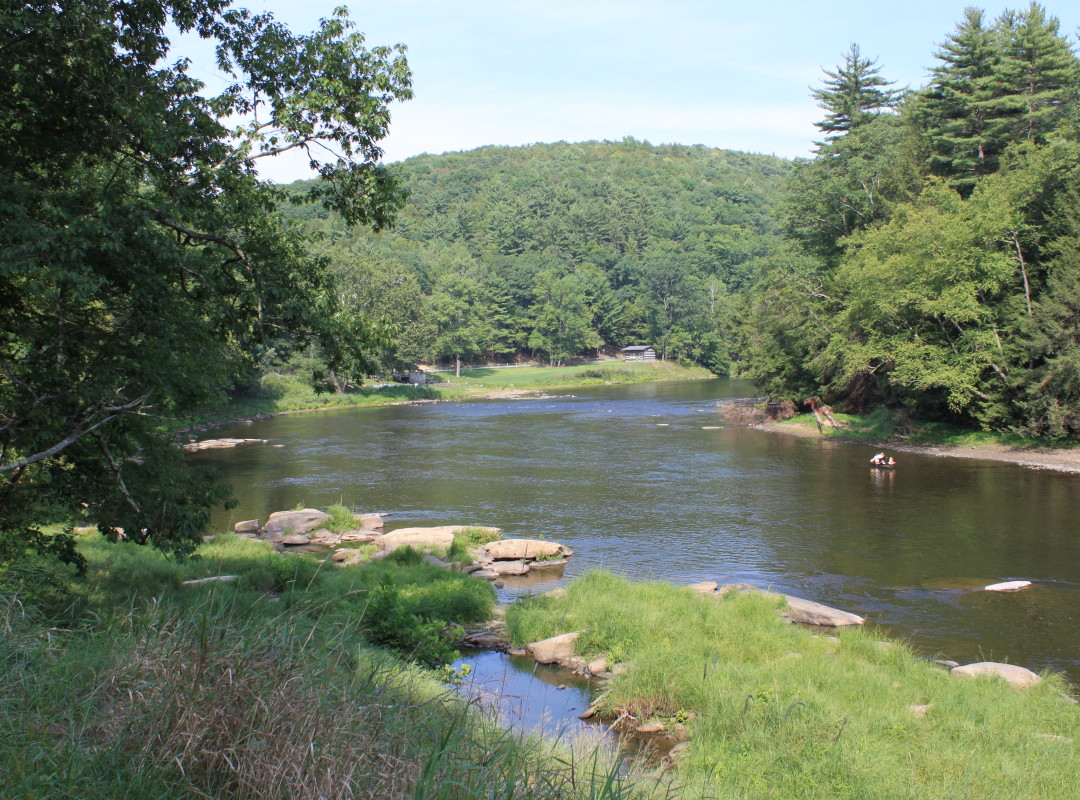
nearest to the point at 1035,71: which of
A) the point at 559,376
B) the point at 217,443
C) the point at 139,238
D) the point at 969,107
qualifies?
the point at 969,107

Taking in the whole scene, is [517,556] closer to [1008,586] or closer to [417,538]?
[417,538]

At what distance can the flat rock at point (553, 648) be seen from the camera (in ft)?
40.3

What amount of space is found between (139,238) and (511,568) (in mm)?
11764

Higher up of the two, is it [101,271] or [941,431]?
[101,271]

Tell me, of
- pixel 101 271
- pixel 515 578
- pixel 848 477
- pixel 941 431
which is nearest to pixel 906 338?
pixel 941 431

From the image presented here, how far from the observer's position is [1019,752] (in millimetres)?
8148

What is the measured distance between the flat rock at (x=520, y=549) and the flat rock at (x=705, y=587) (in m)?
3.99

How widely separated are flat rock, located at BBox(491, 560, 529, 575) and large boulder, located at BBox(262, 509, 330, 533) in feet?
19.9

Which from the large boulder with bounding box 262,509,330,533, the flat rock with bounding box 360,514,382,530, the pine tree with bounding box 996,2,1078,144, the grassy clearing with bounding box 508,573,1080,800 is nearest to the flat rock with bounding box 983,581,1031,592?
the grassy clearing with bounding box 508,573,1080,800

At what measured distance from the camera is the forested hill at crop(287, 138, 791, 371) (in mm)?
88675

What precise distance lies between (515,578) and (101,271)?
11.3 metres

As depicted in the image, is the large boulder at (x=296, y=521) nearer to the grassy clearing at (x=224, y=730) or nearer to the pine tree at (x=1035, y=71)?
the grassy clearing at (x=224, y=730)

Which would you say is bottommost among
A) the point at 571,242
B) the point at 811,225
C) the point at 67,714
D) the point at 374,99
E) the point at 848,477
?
the point at 848,477

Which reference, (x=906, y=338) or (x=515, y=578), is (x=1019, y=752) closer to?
(x=515, y=578)
